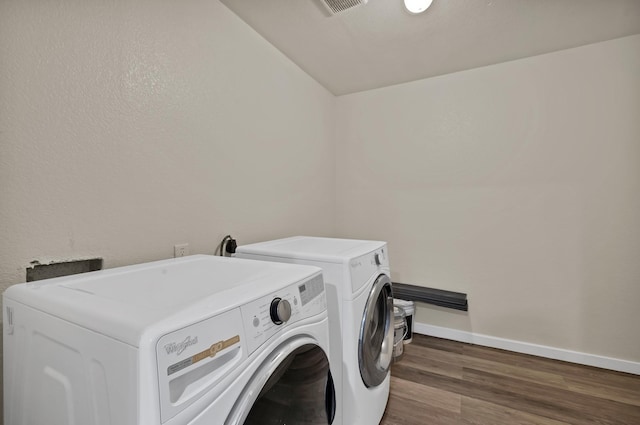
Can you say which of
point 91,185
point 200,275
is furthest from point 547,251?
point 91,185

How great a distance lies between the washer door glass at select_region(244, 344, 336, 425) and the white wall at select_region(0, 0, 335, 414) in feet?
2.80

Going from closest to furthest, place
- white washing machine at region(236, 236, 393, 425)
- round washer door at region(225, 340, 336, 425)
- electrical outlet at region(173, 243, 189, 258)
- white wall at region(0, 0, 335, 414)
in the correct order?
round washer door at region(225, 340, 336, 425) < white wall at region(0, 0, 335, 414) < white washing machine at region(236, 236, 393, 425) < electrical outlet at region(173, 243, 189, 258)

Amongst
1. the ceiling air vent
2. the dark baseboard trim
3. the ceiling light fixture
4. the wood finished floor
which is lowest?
the wood finished floor

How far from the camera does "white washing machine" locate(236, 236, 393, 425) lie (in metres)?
1.21

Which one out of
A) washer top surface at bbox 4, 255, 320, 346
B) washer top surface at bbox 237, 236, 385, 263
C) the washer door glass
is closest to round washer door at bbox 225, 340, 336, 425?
the washer door glass

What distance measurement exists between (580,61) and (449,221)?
1441mm

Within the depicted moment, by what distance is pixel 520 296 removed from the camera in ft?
7.50

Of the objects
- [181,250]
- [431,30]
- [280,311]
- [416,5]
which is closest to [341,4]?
[416,5]

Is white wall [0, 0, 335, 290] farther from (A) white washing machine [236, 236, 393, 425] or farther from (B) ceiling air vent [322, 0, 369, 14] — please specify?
(B) ceiling air vent [322, 0, 369, 14]

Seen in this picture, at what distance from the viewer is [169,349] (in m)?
0.51

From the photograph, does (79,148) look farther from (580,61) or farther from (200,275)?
(580,61)

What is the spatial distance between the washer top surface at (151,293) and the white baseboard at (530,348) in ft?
6.76

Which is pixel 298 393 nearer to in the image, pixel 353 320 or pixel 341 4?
pixel 353 320

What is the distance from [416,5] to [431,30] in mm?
331
